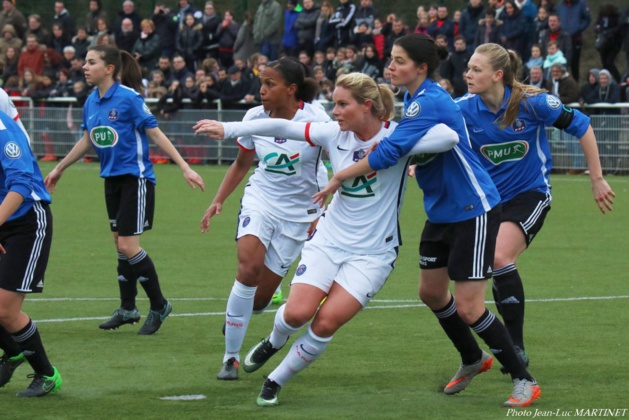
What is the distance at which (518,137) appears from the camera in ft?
24.6

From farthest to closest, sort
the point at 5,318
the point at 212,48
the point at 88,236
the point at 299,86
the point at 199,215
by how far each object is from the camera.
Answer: the point at 212,48
the point at 199,215
the point at 88,236
the point at 299,86
the point at 5,318

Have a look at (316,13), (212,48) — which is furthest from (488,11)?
(212,48)

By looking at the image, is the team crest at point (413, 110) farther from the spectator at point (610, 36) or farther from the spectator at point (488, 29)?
the spectator at point (610, 36)

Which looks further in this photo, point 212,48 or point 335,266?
point 212,48

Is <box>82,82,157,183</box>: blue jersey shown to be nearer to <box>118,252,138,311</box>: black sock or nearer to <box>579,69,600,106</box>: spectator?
<box>118,252,138,311</box>: black sock

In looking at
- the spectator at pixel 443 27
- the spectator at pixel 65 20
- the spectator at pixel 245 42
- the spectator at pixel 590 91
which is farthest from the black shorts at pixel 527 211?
the spectator at pixel 65 20

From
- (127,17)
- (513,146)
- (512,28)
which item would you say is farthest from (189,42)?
(513,146)

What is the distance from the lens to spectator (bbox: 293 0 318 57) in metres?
25.3

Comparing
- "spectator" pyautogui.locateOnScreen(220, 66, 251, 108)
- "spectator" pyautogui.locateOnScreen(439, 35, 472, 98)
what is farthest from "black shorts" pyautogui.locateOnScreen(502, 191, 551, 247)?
"spectator" pyautogui.locateOnScreen(220, 66, 251, 108)

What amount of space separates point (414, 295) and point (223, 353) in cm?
285

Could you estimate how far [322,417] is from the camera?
624 centimetres

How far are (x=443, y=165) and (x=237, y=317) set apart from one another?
1.84 metres

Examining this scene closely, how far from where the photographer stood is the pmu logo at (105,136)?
9.26 meters

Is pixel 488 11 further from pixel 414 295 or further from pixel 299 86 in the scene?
pixel 299 86
